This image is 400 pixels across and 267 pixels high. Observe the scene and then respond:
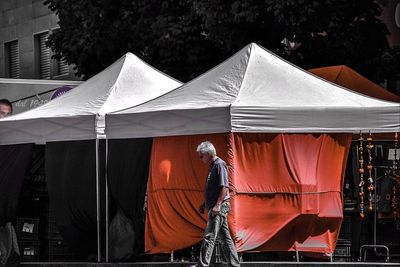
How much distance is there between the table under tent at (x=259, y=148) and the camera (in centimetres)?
1612

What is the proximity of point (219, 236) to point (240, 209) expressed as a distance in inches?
38.5

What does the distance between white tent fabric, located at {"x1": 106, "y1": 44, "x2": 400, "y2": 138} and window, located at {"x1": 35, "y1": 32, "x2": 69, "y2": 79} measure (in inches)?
782

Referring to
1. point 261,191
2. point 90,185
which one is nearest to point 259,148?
point 261,191

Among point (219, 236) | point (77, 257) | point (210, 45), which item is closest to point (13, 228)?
point (77, 257)

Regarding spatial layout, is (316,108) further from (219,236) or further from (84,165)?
(84,165)

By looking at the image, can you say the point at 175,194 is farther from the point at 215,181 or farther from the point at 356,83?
the point at 356,83

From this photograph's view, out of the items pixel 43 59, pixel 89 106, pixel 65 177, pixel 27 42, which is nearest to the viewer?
pixel 65 177

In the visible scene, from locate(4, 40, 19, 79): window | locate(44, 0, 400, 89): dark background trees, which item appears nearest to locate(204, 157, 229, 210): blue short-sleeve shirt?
locate(44, 0, 400, 89): dark background trees

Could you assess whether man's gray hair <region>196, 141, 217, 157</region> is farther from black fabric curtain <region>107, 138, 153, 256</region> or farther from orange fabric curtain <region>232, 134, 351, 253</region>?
black fabric curtain <region>107, 138, 153, 256</region>

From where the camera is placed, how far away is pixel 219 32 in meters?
22.6

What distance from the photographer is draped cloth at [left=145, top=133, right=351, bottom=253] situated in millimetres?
16375

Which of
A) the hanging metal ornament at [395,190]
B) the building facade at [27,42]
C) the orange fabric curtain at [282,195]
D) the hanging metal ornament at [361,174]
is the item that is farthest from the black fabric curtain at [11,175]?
the building facade at [27,42]

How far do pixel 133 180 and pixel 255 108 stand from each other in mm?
2677

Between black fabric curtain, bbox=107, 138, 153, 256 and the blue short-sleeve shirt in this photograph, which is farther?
black fabric curtain, bbox=107, 138, 153, 256
